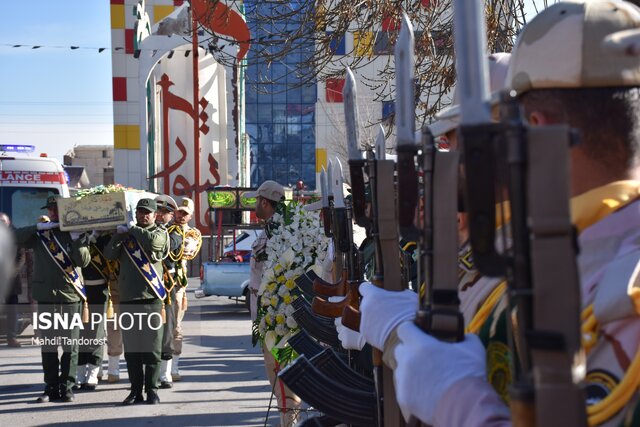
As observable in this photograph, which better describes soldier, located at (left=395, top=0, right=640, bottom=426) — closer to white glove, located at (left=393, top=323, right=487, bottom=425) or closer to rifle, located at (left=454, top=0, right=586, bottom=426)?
white glove, located at (left=393, top=323, right=487, bottom=425)

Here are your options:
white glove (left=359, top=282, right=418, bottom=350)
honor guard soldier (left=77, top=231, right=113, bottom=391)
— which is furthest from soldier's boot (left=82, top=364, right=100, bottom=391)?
white glove (left=359, top=282, right=418, bottom=350)

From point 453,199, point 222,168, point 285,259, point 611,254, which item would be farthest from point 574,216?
point 222,168

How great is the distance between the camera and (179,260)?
10180 millimetres

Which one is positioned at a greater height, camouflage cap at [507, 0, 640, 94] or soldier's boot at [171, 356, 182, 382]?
camouflage cap at [507, 0, 640, 94]

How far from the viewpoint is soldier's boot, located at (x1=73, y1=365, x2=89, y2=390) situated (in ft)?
34.2

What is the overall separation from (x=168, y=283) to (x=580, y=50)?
839 centimetres

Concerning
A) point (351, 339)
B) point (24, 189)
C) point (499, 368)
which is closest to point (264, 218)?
point (351, 339)

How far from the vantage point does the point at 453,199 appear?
2004mm

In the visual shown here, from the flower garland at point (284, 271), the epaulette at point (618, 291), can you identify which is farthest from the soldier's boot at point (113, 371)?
the epaulette at point (618, 291)

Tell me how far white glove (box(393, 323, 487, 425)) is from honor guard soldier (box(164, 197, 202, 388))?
838 centimetres

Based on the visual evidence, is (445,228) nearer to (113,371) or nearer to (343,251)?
(343,251)

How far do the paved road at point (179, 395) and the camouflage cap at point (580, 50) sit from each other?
23.1ft

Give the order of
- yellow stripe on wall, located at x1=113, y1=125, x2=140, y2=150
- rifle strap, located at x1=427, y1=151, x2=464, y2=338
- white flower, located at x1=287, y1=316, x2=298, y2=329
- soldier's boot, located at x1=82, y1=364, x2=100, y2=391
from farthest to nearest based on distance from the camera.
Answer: yellow stripe on wall, located at x1=113, y1=125, x2=140, y2=150, soldier's boot, located at x1=82, y1=364, x2=100, y2=391, white flower, located at x1=287, y1=316, x2=298, y2=329, rifle strap, located at x1=427, y1=151, x2=464, y2=338

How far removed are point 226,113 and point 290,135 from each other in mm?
53420
